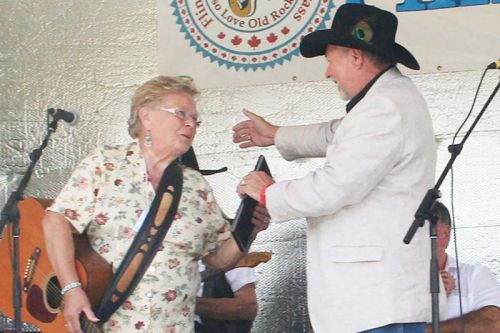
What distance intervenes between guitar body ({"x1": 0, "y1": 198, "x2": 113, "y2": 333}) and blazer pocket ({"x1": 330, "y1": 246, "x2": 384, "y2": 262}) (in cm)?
76

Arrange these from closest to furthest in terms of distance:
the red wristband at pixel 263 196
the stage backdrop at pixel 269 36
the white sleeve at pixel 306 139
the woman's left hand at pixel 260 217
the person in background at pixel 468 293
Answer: the red wristband at pixel 263 196 → the woman's left hand at pixel 260 217 → the white sleeve at pixel 306 139 → the person in background at pixel 468 293 → the stage backdrop at pixel 269 36

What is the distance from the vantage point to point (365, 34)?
3.36m

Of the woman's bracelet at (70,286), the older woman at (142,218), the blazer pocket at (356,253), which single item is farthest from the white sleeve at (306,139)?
the woman's bracelet at (70,286)

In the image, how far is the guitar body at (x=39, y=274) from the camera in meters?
3.43

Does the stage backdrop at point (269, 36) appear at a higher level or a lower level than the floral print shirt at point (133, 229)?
higher

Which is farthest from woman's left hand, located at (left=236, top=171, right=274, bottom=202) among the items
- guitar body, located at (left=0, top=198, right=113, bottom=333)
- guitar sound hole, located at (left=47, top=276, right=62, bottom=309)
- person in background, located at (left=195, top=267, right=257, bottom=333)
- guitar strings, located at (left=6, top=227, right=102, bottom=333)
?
person in background, located at (left=195, top=267, right=257, bottom=333)

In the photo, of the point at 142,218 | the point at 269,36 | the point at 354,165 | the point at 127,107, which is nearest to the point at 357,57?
the point at 354,165

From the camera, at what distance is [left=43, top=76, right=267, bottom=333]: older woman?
3393 mm

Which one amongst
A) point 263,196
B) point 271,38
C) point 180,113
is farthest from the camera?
point 271,38

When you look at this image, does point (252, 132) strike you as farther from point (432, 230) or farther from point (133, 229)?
point (432, 230)

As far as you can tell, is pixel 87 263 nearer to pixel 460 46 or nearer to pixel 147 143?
pixel 147 143

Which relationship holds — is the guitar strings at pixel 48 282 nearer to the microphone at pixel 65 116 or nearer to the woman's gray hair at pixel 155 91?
the microphone at pixel 65 116

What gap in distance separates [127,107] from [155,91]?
4.56 feet

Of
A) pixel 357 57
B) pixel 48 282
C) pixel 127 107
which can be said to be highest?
pixel 127 107
